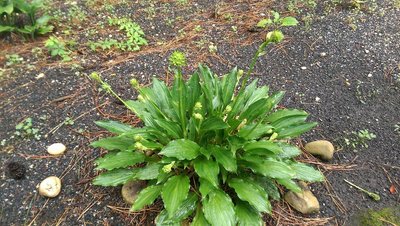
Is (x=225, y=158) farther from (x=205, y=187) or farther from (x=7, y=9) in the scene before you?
(x=7, y=9)

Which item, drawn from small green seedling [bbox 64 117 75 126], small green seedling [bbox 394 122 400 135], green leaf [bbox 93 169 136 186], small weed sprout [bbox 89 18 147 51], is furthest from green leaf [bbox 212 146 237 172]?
small weed sprout [bbox 89 18 147 51]

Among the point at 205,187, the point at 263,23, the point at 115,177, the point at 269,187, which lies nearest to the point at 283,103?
the point at 269,187

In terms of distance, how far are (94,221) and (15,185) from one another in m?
0.71

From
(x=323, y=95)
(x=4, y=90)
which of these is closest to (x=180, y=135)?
(x=323, y=95)

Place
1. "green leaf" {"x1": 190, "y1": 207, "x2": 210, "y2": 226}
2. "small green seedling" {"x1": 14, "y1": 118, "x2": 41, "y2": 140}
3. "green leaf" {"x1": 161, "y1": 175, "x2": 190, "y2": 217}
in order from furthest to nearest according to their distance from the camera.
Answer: "small green seedling" {"x1": 14, "y1": 118, "x2": 41, "y2": 140} < "green leaf" {"x1": 190, "y1": 207, "x2": 210, "y2": 226} < "green leaf" {"x1": 161, "y1": 175, "x2": 190, "y2": 217}

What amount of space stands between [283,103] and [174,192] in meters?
1.64

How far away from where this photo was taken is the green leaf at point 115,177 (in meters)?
2.36

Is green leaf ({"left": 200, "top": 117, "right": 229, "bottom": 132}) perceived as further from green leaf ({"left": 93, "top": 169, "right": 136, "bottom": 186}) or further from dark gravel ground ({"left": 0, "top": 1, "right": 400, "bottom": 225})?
dark gravel ground ({"left": 0, "top": 1, "right": 400, "bottom": 225})

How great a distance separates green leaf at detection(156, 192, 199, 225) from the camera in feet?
7.22

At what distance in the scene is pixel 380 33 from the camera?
4180 millimetres

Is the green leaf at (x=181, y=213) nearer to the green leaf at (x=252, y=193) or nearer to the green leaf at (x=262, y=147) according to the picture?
the green leaf at (x=252, y=193)

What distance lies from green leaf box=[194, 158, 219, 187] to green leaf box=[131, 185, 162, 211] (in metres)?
0.32

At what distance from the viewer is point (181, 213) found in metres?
2.23

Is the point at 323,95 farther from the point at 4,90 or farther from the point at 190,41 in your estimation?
the point at 4,90
